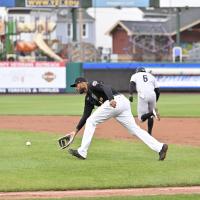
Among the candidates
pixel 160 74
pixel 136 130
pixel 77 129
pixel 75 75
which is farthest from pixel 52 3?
pixel 136 130

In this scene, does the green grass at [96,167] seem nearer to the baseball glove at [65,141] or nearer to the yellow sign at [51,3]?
the baseball glove at [65,141]

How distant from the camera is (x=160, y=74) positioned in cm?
3922

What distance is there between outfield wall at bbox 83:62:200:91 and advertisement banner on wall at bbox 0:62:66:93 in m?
2.11

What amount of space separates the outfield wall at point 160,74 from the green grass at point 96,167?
25.9 metres

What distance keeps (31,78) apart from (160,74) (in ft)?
25.5

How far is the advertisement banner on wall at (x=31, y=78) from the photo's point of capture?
38125 millimetres

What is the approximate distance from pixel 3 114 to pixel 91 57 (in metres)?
27.2

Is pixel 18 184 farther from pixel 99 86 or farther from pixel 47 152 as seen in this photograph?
pixel 47 152

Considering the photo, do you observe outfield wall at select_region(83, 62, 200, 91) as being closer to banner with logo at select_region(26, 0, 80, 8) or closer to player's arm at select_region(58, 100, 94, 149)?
banner with logo at select_region(26, 0, 80, 8)

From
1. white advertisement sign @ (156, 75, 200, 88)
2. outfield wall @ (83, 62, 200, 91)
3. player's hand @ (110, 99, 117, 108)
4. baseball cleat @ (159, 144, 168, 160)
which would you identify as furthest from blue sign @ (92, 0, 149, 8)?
player's hand @ (110, 99, 117, 108)

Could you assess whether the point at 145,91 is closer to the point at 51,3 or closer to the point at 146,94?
the point at 146,94

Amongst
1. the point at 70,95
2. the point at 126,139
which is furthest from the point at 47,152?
the point at 70,95

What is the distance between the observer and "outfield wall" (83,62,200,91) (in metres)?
39.1

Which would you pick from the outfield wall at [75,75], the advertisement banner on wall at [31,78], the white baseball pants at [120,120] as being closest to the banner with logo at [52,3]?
the outfield wall at [75,75]
